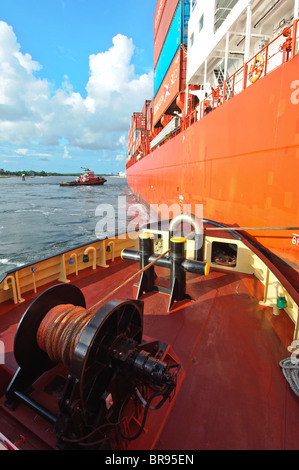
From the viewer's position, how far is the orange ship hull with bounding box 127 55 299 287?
410 centimetres

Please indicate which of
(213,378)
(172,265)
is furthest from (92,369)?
(172,265)

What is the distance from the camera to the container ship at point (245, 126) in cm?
422

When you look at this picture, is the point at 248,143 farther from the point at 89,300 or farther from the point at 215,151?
the point at 89,300

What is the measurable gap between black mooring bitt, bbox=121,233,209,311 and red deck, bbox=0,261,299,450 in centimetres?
17

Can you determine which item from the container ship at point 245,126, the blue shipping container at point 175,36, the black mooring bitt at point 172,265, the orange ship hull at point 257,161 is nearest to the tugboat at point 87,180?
the blue shipping container at point 175,36

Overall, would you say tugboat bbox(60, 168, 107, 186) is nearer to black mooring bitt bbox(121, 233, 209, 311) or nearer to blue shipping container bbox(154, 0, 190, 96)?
blue shipping container bbox(154, 0, 190, 96)

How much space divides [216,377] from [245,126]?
17.8 feet

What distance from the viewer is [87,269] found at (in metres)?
5.54

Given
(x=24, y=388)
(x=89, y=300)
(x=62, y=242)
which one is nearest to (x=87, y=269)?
(x=89, y=300)

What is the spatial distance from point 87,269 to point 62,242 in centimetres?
1027

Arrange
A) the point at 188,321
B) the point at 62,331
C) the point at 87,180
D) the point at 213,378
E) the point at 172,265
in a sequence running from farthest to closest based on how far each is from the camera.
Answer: the point at 87,180 → the point at 172,265 → the point at 188,321 → the point at 213,378 → the point at 62,331

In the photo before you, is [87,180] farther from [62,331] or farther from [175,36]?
[62,331]

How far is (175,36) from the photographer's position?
1347cm

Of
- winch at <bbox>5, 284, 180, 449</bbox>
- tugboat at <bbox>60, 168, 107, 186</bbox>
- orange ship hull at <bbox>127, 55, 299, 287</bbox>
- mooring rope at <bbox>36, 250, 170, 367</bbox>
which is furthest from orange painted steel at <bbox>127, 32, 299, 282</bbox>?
tugboat at <bbox>60, 168, 107, 186</bbox>
